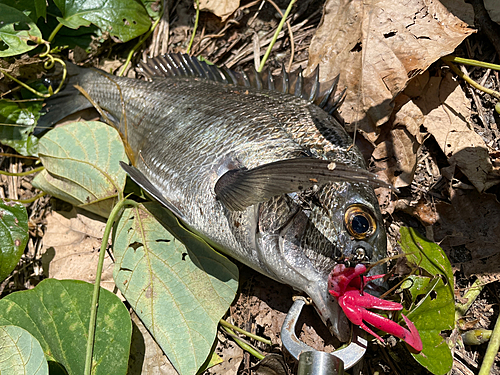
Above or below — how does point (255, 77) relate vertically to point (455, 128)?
above

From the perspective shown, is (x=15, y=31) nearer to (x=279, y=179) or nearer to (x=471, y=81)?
(x=279, y=179)

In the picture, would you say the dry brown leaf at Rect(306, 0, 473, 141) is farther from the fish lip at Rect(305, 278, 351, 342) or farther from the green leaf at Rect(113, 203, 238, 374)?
the green leaf at Rect(113, 203, 238, 374)

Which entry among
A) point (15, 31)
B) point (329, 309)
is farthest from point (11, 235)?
point (329, 309)

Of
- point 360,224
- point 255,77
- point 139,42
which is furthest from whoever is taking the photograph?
point 139,42

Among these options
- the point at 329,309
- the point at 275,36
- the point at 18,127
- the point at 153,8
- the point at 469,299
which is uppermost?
the point at 153,8

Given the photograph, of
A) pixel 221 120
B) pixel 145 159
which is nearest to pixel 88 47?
pixel 145 159

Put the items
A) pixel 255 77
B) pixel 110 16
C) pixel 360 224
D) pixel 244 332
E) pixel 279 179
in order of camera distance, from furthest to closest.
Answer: pixel 110 16, pixel 255 77, pixel 244 332, pixel 360 224, pixel 279 179

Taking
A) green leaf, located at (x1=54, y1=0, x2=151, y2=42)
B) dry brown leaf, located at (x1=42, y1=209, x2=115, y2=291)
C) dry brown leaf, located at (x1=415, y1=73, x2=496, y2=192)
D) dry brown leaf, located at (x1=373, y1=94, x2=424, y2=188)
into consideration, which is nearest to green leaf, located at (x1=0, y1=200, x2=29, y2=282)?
dry brown leaf, located at (x1=42, y1=209, x2=115, y2=291)
